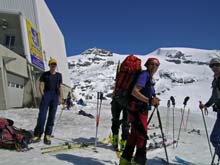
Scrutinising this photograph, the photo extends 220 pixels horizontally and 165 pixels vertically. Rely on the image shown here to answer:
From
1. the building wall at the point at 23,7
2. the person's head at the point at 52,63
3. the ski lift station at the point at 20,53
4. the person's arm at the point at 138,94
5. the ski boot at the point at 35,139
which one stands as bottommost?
the ski boot at the point at 35,139

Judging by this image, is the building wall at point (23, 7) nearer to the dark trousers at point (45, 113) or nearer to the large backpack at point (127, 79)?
the dark trousers at point (45, 113)

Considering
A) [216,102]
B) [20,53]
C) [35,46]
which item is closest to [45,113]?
[216,102]

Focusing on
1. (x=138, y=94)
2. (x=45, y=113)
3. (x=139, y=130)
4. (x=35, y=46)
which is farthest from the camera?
(x=35, y=46)

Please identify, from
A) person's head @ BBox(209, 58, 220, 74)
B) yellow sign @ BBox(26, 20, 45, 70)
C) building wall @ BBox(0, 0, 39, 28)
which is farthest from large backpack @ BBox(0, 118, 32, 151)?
building wall @ BBox(0, 0, 39, 28)

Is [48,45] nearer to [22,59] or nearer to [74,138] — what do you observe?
[22,59]

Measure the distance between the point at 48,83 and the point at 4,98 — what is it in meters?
9.40

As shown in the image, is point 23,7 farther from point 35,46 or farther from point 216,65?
point 216,65

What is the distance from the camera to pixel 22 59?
1828 cm

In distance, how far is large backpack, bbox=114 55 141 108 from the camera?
4203 mm

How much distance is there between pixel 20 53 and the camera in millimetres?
19250

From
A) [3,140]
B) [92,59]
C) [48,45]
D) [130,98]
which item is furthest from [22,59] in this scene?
[92,59]

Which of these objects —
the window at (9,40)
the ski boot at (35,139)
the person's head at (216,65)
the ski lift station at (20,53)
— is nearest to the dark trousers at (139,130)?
the person's head at (216,65)

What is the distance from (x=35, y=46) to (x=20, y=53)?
2.00 meters

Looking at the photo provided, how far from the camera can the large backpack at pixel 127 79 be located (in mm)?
Result: 4203
